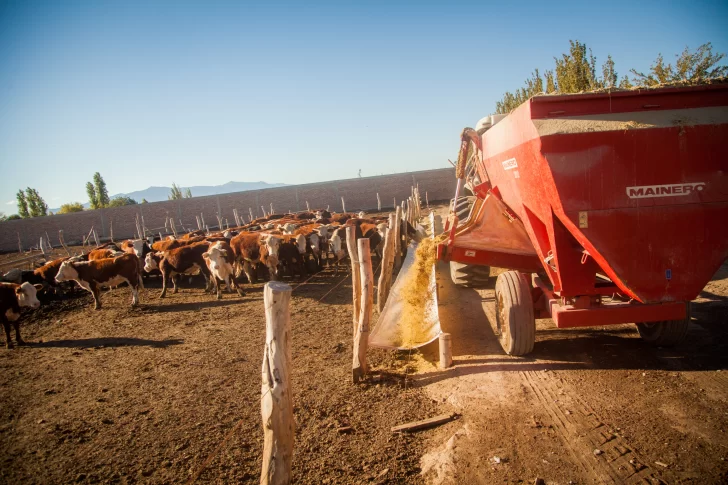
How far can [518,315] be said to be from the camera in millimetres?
5082

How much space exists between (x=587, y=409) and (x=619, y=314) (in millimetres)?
1131

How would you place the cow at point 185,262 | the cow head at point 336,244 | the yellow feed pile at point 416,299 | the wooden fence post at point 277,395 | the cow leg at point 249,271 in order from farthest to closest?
1. the cow head at point 336,244
2. the cow leg at point 249,271
3. the cow at point 185,262
4. the yellow feed pile at point 416,299
5. the wooden fence post at point 277,395

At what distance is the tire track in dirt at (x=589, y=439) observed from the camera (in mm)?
3059

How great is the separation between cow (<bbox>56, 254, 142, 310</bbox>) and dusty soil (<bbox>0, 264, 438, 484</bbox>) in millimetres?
2215

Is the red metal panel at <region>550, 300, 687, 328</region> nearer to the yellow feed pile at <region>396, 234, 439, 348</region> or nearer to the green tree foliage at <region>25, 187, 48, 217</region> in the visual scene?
the yellow feed pile at <region>396, 234, 439, 348</region>

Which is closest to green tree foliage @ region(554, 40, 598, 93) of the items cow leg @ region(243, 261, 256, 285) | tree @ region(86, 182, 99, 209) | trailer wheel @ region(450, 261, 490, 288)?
trailer wheel @ region(450, 261, 490, 288)

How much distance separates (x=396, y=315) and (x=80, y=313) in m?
9.09

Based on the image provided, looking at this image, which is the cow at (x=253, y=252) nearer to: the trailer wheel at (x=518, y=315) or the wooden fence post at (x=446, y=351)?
the wooden fence post at (x=446, y=351)

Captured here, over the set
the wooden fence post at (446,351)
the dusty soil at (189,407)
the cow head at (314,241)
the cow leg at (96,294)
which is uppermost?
the cow head at (314,241)

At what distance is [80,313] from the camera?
10.5 m

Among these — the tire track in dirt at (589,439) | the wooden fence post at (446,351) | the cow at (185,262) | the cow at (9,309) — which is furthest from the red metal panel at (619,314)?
the cow at (9,309)

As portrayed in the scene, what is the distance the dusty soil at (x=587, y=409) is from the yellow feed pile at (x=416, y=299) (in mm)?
370

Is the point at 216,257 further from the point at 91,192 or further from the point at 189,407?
the point at 91,192

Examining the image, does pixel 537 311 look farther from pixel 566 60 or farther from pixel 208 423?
pixel 566 60
